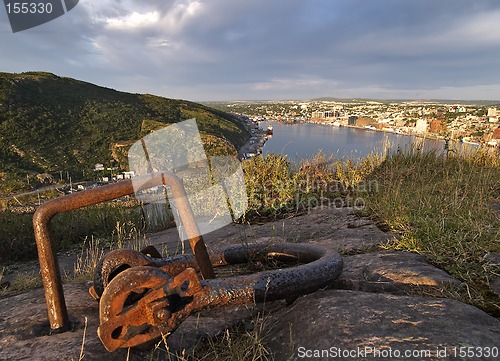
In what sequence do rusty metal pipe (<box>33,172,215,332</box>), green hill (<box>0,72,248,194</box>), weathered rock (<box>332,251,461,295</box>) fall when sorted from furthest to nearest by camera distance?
1. green hill (<box>0,72,248,194</box>)
2. weathered rock (<box>332,251,461,295</box>)
3. rusty metal pipe (<box>33,172,215,332</box>)

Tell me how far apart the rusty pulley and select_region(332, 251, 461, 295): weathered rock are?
1.18 feet

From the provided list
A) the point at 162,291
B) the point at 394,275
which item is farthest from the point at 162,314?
the point at 394,275

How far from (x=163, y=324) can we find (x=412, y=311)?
1.31 meters

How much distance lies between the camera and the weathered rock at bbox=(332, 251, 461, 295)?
202cm

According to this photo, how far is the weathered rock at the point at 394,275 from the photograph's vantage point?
79.4 inches

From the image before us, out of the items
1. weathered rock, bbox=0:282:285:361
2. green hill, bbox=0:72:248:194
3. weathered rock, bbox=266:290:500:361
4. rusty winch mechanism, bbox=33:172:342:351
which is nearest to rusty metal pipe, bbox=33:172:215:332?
rusty winch mechanism, bbox=33:172:342:351

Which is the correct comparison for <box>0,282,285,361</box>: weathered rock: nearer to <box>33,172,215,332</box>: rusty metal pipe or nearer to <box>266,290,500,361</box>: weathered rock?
<box>33,172,215,332</box>: rusty metal pipe

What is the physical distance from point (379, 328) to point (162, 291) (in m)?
1.09

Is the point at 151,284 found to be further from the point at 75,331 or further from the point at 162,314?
the point at 75,331

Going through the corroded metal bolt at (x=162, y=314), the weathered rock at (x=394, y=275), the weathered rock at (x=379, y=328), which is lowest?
the weathered rock at (x=394, y=275)

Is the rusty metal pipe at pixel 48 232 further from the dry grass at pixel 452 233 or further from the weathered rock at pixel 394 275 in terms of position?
the dry grass at pixel 452 233

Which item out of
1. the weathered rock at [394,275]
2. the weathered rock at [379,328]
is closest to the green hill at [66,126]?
the weathered rock at [394,275]

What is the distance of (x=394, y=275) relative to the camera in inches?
85.9

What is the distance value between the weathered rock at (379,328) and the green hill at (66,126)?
45745 mm
